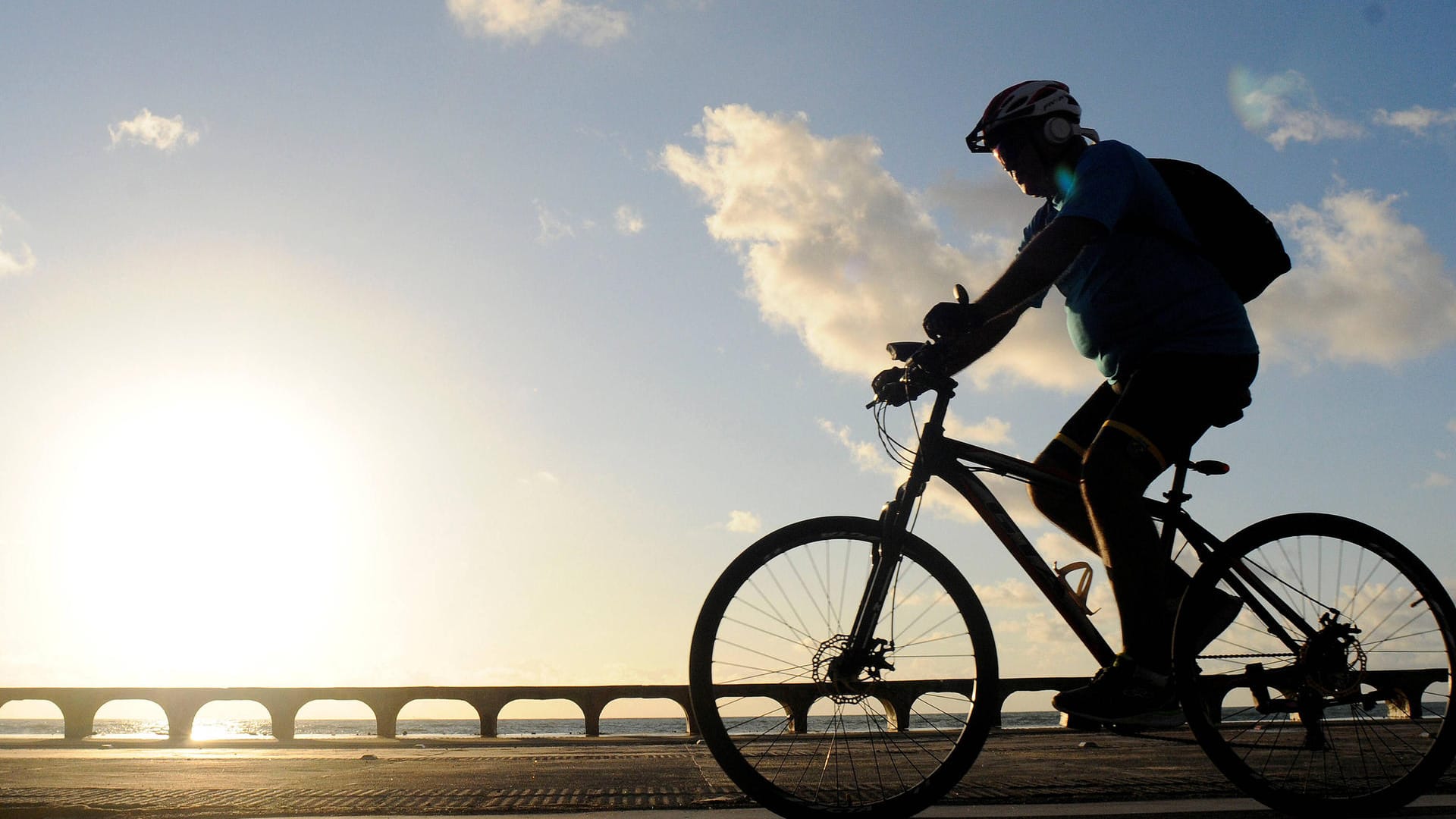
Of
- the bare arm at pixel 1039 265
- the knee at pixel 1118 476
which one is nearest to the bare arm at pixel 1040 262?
the bare arm at pixel 1039 265

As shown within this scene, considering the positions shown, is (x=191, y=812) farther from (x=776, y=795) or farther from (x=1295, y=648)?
(x=1295, y=648)

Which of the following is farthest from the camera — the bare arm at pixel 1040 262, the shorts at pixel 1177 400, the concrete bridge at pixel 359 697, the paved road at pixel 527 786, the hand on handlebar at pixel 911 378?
the concrete bridge at pixel 359 697

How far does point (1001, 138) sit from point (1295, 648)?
1692 millimetres

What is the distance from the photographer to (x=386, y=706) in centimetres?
2705

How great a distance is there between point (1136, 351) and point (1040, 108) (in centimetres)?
77

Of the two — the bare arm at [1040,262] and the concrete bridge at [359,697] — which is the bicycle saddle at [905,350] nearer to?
the bare arm at [1040,262]

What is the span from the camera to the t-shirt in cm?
293

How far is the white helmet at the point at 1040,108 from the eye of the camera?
3.15m

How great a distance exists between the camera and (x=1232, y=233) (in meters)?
3.02

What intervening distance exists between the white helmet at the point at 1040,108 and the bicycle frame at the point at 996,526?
81cm

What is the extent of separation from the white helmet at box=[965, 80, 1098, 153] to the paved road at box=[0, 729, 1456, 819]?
1.74 meters

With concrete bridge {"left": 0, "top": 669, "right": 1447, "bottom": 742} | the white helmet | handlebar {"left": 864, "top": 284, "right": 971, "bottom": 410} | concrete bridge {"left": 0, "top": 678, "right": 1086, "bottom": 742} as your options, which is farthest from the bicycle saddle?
concrete bridge {"left": 0, "top": 678, "right": 1086, "bottom": 742}

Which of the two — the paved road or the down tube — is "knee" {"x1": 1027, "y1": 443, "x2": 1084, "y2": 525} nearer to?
the down tube

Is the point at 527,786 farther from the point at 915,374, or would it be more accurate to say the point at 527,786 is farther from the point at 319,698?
the point at 319,698
